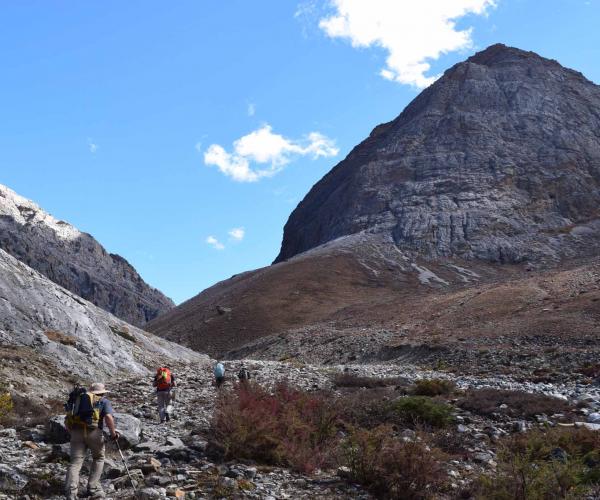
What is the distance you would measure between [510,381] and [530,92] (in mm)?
150345

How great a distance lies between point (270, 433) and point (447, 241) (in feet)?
365

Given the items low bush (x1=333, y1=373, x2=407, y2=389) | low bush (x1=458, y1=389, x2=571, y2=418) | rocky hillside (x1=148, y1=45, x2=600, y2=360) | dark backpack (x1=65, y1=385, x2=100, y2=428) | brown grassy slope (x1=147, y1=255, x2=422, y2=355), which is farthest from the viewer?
brown grassy slope (x1=147, y1=255, x2=422, y2=355)

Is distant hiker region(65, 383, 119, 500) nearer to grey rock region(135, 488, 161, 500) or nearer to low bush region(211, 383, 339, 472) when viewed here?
grey rock region(135, 488, 161, 500)

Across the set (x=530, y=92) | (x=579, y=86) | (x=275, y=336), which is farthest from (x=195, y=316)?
(x=579, y=86)

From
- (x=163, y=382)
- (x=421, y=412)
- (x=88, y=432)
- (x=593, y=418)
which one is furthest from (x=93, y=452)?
(x=593, y=418)

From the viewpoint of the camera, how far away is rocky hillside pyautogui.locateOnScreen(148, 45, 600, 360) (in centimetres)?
5281

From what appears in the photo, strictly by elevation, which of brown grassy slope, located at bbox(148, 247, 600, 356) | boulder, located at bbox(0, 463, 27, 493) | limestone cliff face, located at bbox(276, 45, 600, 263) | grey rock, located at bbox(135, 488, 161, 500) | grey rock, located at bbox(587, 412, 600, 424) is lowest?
boulder, located at bbox(0, 463, 27, 493)

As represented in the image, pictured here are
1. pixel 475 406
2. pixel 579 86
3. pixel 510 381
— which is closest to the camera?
pixel 475 406

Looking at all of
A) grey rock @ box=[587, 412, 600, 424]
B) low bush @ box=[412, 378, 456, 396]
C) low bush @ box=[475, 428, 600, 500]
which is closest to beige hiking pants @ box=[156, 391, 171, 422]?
low bush @ box=[412, 378, 456, 396]

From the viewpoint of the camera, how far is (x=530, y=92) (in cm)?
15625

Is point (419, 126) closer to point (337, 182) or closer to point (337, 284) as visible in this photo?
point (337, 182)

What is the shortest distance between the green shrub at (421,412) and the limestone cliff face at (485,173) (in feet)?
323

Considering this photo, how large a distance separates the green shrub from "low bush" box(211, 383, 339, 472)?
10.4ft

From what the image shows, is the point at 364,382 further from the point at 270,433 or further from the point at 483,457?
the point at 270,433
